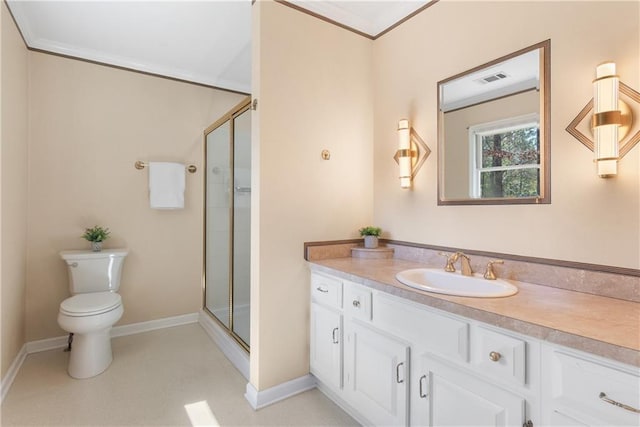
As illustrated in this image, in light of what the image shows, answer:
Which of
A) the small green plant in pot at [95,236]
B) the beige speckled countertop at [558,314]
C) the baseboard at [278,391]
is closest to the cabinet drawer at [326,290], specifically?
the beige speckled countertop at [558,314]

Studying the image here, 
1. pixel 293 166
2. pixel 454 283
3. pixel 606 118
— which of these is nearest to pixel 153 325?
pixel 293 166

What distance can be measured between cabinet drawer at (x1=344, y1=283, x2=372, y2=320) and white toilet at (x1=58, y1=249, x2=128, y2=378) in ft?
5.72

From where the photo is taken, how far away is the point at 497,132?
160 centimetres

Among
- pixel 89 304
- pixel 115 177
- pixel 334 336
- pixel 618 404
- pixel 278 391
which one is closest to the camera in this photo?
pixel 618 404

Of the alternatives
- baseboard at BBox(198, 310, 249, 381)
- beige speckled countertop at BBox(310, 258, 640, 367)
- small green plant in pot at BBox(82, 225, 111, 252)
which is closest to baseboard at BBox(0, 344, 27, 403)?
small green plant in pot at BBox(82, 225, 111, 252)

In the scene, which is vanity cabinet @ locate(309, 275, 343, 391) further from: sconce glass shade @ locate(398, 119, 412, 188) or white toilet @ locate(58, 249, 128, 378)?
white toilet @ locate(58, 249, 128, 378)

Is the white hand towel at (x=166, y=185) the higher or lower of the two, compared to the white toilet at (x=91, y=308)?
higher

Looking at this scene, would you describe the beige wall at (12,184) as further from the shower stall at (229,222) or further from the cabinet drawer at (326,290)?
the cabinet drawer at (326,290)

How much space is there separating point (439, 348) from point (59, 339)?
3.02 m

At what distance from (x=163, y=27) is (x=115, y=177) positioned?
4.41 feet

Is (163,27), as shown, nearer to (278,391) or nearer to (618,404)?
(278,391)

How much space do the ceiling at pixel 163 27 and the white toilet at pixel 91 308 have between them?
1691 mm

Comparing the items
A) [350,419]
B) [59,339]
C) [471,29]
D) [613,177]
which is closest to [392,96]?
[471,29]

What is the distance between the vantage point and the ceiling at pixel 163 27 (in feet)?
6.77
